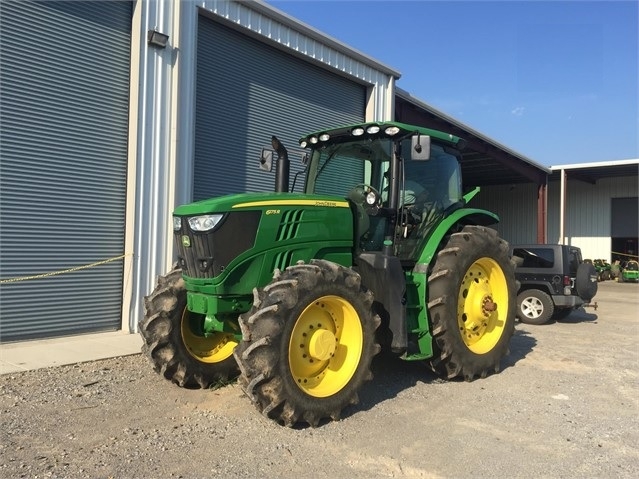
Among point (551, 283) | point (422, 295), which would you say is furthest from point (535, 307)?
point (422, 295)

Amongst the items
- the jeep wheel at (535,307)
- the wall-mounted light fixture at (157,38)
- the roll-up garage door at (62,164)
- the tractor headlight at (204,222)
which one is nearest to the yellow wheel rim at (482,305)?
the tractor headlight at (204,222)

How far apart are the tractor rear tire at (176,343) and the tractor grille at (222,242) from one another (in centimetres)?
60

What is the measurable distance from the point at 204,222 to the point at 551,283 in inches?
320

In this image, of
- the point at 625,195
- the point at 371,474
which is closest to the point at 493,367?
the point at 371,474

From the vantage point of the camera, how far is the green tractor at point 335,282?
3994 mm

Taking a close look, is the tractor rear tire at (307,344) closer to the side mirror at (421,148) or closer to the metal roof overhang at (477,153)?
the side mirror at (421,148)

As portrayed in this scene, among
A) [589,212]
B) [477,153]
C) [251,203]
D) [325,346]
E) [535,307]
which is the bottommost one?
[535,307]

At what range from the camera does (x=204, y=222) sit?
4.23 meters

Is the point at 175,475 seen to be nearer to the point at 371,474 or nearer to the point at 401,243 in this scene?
the point at 371,474

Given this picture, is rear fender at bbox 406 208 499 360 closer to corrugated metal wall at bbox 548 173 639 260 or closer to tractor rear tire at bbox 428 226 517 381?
tractor rear tire at bbox 428 226 517 381

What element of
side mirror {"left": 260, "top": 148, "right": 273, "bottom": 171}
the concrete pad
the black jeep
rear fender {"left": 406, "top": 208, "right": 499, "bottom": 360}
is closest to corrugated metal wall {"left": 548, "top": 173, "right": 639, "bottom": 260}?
the black jeep

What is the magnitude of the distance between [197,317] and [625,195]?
2602cm

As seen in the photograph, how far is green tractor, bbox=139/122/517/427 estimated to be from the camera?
3.99m

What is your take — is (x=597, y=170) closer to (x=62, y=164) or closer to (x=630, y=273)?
(x=630, y=273)
